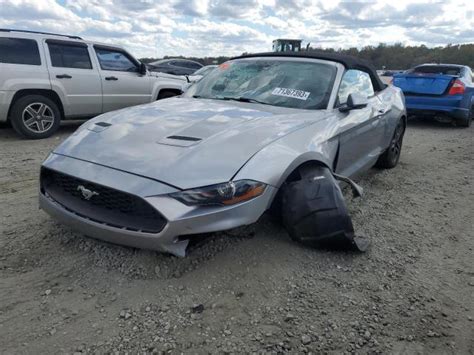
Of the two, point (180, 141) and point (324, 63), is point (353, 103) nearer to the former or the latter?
point (324, 63)

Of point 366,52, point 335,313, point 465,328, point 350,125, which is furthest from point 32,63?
point 366,52

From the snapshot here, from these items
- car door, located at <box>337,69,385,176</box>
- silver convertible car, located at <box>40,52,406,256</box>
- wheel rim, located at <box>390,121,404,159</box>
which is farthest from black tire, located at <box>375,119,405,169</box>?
silver convertible car, located at <box>40,52,406,256</box>

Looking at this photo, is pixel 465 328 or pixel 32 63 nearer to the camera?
pixel 465 328

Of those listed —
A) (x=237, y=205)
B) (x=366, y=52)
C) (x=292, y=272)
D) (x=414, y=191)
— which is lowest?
(x=366, y=52)

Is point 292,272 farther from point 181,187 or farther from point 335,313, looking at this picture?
point 181,187

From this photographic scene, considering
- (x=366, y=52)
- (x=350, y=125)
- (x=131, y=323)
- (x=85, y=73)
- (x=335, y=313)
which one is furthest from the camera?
(x=366, y=52)

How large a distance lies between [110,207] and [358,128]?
2.57m

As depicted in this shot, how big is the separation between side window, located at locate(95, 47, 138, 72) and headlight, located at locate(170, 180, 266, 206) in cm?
626

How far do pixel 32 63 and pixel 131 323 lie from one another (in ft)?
20.1

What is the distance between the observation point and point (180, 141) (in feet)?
9.46

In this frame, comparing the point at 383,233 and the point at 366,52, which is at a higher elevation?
the point at 383,233

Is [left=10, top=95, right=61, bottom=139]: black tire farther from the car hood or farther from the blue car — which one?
the blue car

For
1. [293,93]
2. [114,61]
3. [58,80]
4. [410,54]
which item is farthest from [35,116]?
[410,54]

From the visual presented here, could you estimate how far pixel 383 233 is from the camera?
358 cm
